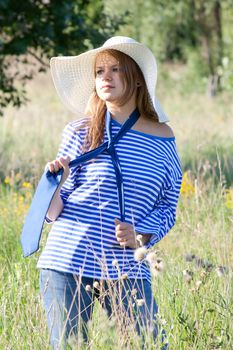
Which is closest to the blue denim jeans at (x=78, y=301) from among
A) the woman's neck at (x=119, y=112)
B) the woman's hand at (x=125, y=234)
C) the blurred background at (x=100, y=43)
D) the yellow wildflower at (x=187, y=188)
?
the woman's hand at (x=125, y=234)

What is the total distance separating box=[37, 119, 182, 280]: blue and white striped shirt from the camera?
3459mm

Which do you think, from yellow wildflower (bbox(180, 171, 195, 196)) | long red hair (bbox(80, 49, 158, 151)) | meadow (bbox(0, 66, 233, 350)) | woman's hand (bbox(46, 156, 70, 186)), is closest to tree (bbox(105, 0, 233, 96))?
meadow (bbox(0, 66, 233, 350))

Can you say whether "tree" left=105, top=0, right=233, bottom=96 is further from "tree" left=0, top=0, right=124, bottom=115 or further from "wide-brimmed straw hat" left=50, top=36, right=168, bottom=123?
"wide-brimmed straw hat" left=50, top=36, right=168, bottom=123

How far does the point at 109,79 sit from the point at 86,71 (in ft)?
1.01

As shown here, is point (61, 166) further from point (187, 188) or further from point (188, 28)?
point (188, 28)

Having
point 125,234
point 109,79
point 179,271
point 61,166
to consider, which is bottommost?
point 179,271

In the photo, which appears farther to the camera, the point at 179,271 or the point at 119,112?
the point at 179,271

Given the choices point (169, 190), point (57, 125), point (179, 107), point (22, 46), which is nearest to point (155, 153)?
point (169, 190)

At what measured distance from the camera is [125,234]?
11.3 ft

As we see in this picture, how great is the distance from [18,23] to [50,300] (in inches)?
265

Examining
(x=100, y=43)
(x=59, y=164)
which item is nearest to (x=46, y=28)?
(x=100, y=43)

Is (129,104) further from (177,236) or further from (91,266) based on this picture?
(177,236)

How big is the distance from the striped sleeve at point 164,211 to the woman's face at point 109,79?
345 mm

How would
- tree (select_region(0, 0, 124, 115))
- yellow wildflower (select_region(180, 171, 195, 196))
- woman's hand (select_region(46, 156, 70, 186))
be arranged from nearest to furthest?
1. woman's hand (select_region(46, 156, 70, 186))
2. yellow wildflower (select_region(180, 171, 195, 196))
3. tree (select_region(0, 0, 124, 115))
